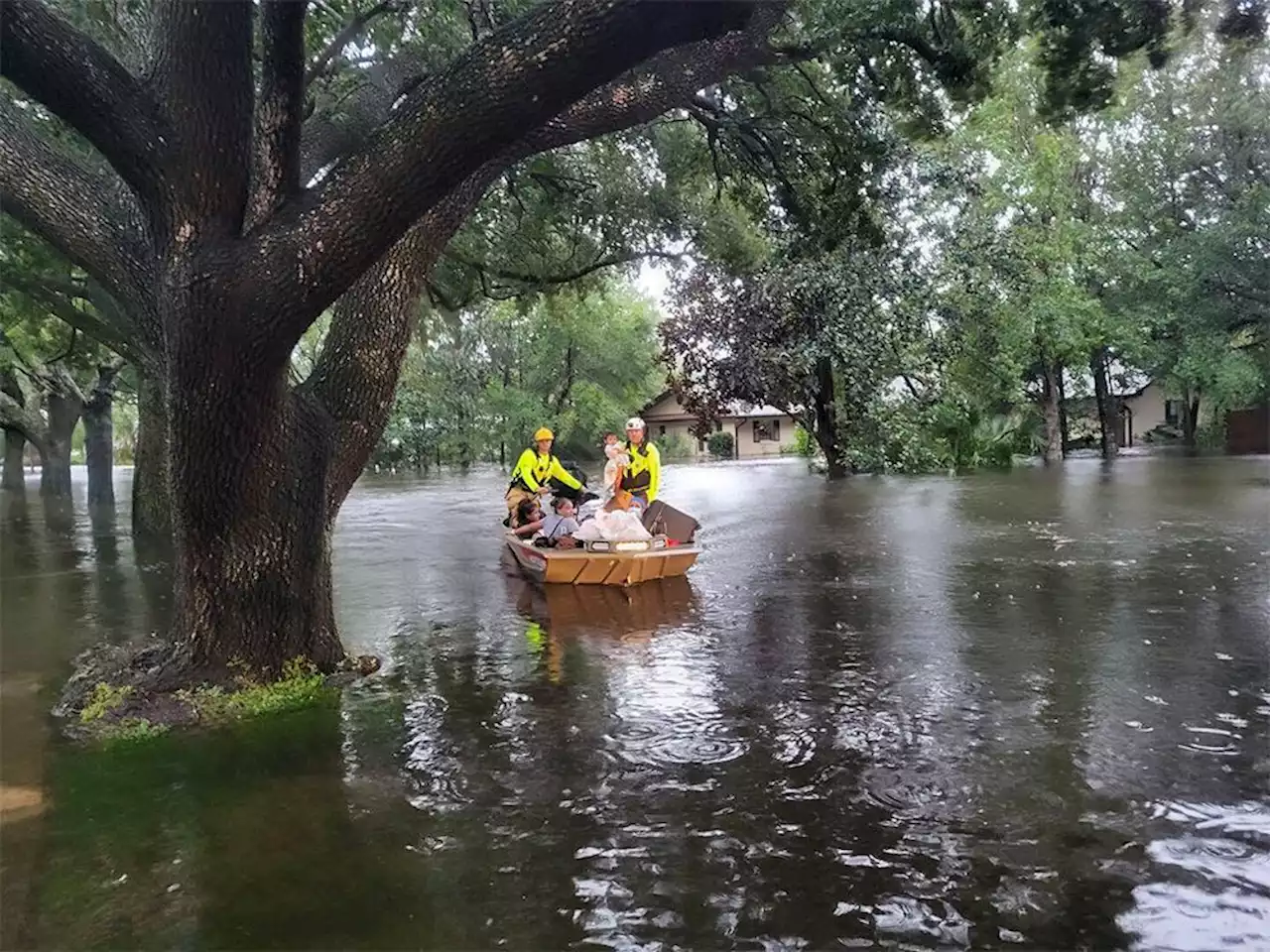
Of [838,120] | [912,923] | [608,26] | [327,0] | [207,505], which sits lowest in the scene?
[912,923]

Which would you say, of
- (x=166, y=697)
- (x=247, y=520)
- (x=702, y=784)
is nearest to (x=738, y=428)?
(x=247, y=520)

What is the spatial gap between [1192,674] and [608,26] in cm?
589

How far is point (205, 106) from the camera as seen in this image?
5.93 m

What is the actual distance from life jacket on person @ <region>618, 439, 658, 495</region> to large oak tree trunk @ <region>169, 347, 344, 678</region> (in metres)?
5.40

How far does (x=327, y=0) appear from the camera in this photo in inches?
451

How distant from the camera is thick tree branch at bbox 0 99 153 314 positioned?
21.8 ft

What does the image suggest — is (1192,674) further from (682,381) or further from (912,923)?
(682,381)

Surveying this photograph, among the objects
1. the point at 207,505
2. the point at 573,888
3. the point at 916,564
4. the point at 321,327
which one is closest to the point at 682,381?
the point at 321,327

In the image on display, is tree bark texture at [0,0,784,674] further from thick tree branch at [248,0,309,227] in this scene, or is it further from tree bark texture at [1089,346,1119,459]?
tree bark texture at [1089,346,1119,459]

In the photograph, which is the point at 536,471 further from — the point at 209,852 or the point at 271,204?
the point at 209,852

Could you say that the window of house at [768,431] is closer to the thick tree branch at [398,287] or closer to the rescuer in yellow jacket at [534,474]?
the rescuer in yellow jacket at [534,474]

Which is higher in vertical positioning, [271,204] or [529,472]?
[271,204]

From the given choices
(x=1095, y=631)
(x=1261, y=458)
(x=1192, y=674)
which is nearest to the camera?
(x=1192, y=674)

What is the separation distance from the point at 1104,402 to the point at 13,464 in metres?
41.8
